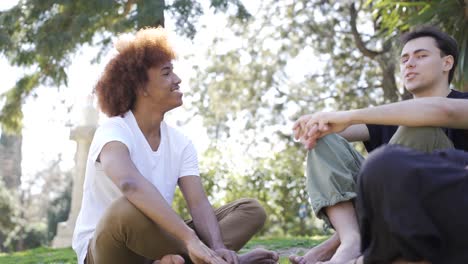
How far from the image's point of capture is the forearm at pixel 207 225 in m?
3.09

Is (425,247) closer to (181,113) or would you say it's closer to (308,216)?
(308,216)

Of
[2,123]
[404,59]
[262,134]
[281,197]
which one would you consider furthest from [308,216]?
[404,59]

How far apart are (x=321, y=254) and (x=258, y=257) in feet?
0.91

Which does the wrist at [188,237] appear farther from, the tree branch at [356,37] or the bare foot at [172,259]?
the tree branch at [356,37]

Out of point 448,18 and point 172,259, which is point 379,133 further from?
point 448,18

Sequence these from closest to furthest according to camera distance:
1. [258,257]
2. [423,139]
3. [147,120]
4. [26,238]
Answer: [423,139] < [258,257] < [147,120] < [26,238]

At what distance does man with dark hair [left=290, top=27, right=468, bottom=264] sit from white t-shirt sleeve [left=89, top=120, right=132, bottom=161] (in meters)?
0.72

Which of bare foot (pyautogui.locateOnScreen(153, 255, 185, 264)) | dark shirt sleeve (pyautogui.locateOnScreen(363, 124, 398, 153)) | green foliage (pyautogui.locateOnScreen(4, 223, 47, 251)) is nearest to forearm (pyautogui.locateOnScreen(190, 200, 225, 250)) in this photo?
bare foot (pyautogui.locateOnScreen(153, 255, 185, 264))

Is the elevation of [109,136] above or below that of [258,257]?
above

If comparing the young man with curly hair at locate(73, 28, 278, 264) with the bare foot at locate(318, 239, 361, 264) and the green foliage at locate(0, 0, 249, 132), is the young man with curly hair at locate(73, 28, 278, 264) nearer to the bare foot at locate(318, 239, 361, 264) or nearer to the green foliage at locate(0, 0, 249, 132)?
the bare foot at locate(318, 239, 361, 264)

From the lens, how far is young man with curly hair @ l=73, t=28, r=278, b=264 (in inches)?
109

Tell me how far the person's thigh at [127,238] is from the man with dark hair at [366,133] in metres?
0.55

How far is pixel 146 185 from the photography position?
2775 millimetres

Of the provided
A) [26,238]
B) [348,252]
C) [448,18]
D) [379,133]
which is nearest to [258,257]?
[348,252]
